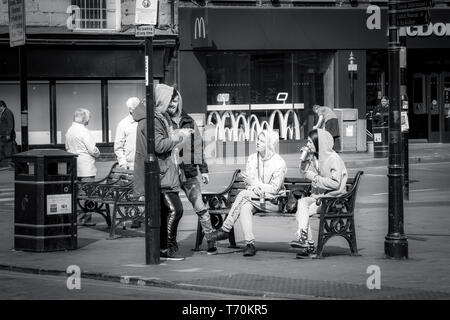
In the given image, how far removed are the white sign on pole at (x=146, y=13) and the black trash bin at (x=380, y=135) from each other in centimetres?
1760

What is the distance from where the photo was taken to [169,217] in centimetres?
1190

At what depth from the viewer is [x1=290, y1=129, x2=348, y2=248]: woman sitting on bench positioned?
38.9ft

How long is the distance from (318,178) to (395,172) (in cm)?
95

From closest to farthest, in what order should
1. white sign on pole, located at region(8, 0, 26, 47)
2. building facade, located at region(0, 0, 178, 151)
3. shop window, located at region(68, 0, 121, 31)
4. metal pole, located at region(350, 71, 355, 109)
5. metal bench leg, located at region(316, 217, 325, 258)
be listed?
1. metal bench leg, located at region(316, 217, 325, 258)
2. white sign on pole, located at region(8, 0, 26, 47)
3. building facade, located at region(0, 0, 178, 151)
4. shop window, located at region(68, 0, 121, 31)
5. metal pole, located at region(350, 71, 355, 109)

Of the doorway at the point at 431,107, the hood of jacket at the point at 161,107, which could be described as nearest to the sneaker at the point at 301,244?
the hood of jacket at the point at 161,107

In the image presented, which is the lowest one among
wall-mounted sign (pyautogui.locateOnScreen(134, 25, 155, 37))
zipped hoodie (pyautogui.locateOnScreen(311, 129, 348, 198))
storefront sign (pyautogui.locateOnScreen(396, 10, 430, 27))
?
zipped hoodie (pyautogui.locateOnScreen(311, 129, 348, 198))

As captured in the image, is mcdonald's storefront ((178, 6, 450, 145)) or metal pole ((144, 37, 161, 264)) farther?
mcdonald's storefront ((178, 6, 450, 145))

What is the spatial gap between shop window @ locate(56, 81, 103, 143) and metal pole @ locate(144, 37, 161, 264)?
19320 millimetres

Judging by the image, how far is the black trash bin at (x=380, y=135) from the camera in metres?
28.2

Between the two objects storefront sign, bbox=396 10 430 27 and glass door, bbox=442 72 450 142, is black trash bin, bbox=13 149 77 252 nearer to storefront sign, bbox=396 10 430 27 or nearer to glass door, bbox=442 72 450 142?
storefront sign, bbox=396 10 430 27

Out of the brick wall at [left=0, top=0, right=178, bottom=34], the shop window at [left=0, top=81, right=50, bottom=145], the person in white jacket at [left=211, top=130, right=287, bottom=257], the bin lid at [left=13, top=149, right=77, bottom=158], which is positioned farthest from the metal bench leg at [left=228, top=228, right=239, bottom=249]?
the shop window at [left=0, top=81, right=50, bottom=145]

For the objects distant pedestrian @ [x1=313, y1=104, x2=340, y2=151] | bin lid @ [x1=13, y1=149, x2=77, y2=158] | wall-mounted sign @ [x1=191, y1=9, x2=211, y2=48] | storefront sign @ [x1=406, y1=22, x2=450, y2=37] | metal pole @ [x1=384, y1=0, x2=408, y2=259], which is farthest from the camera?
storefront sign @ [x1=406, y1=22, x2=450, y2=37]

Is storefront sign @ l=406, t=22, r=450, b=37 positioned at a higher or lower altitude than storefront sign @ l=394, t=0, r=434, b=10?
higher
